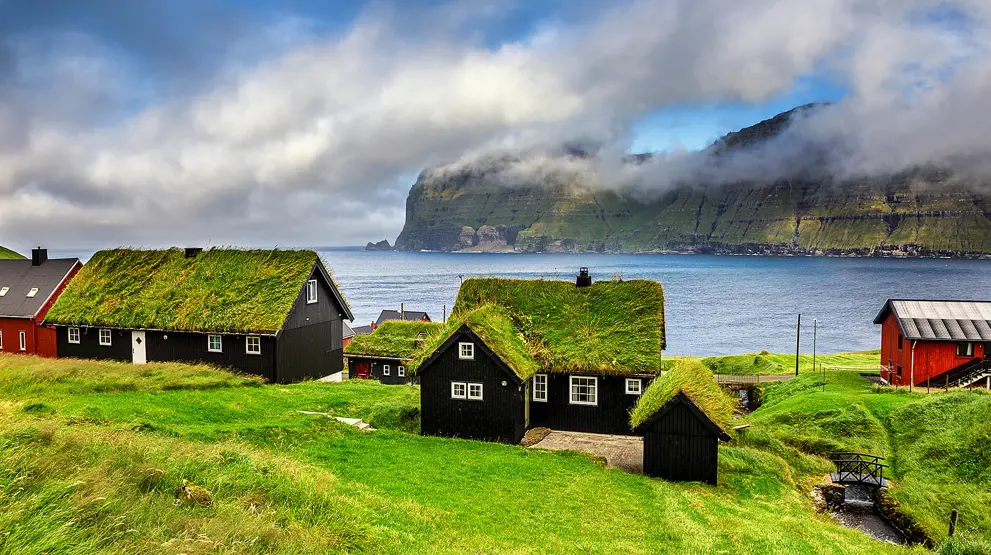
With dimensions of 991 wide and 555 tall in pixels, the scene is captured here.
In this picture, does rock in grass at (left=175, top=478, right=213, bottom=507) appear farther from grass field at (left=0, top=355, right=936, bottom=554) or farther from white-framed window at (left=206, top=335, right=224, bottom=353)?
white-framed window at (left=206, top=335, right=224, bottom=353)

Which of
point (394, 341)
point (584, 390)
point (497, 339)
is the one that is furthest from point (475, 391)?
point (394, 341)

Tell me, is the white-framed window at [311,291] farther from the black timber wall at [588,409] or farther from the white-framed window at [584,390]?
the white-framed window at [584,390]

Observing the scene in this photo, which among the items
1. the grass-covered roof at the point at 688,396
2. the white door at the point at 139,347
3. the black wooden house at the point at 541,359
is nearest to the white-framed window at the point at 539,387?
the black wooden house at the point at 541,359

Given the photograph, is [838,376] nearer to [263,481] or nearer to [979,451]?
[979,451]

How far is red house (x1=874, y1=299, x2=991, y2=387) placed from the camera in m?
44.4

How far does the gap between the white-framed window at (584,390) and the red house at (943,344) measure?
32.5 m

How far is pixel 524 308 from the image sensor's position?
31016 millimetres

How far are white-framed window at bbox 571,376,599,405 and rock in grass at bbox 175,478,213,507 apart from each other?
65.5 ft

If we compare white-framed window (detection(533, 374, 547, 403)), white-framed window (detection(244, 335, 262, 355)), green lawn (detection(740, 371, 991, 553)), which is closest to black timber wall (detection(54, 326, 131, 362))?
white-framed window (detection(244, 335, 262, 355))

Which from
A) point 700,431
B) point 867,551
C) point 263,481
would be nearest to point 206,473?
point 263,481

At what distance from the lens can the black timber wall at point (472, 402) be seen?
25.7 m

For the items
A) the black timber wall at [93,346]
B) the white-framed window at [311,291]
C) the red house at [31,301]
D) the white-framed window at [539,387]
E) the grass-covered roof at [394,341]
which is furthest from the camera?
the grass-covered roof at [394,341]

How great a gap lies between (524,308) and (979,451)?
2242 centimetres

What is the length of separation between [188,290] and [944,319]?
186 ft
